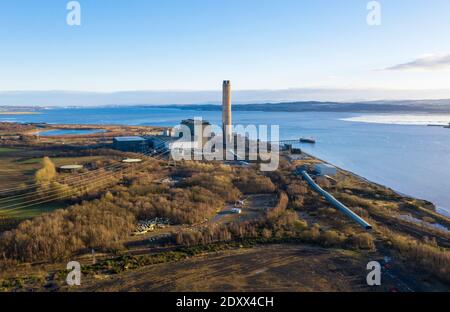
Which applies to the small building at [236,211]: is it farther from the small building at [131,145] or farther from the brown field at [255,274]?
the small building at [131,145]

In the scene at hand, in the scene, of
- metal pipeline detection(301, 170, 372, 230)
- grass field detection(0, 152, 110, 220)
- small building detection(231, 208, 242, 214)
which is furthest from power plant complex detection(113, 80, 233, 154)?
small building detection(231, 208, 242, 214)

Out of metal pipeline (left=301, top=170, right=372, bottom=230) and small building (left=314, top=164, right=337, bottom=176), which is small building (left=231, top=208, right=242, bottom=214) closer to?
metal pipeline (left=301, top=170, right=372, bottom=230)

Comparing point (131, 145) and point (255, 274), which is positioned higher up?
point (131, 145)

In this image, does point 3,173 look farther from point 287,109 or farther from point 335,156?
point 287,109

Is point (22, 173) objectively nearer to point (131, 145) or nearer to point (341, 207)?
point (131, 145)

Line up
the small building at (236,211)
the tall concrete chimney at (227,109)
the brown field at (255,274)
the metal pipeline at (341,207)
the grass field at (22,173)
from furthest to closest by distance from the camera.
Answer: the tall concrete chimney at (227,109), the small building at (236,211), the grass field at (22,173), the metal pipeline at (341,207), the brown field at (255,274)

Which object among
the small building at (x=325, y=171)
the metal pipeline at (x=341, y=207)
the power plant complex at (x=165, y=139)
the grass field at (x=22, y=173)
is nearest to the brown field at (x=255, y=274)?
the metal pipeline at (x=341, y=207)

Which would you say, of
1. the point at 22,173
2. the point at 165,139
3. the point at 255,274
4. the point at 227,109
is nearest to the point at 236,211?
the point at 255,274

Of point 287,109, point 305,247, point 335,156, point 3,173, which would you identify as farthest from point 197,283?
point 287,109

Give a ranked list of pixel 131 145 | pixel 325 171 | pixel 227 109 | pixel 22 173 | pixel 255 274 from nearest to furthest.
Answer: pixel 255 274, pixel 22 173, pixel 325 171, pixel 131 145, pixel 227 109

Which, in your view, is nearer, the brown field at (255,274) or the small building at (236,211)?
the brown field at (255,274)

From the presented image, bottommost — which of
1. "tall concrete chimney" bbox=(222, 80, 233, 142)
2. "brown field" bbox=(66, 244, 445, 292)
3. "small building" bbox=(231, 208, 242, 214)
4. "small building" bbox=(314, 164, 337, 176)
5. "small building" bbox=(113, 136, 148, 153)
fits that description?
"brown field" bbox=(66, 244, 445, 292)
